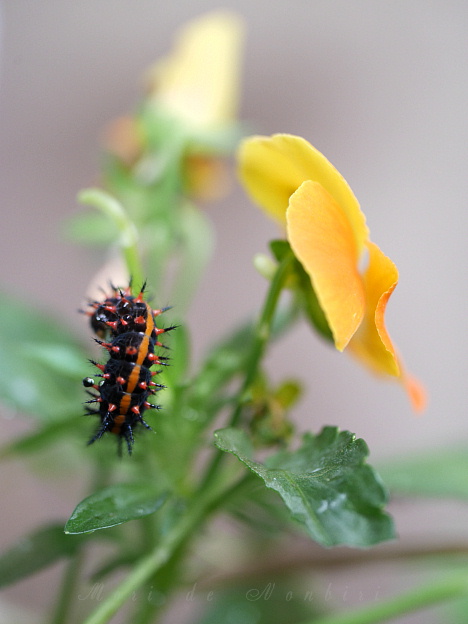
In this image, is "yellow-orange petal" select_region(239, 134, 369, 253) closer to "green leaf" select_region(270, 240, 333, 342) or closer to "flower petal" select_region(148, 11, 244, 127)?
"green leaf" select_region(270, 240, 333, 342)

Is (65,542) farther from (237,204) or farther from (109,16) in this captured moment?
(109,16)

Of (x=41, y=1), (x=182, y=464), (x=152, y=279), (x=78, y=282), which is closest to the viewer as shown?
(x=182, y=464)

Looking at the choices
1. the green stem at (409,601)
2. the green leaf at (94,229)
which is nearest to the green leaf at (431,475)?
the green stem at (409,601)

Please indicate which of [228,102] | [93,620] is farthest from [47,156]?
[93,620]

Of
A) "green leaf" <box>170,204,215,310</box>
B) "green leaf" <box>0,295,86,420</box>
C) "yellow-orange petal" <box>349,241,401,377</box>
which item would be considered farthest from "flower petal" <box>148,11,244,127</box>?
"yellow-orange petal" <box>349,241,401,377</box>

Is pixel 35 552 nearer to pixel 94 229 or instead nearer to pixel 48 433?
pixel 48 433

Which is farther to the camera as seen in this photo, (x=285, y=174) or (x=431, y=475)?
(x=431, y=475)

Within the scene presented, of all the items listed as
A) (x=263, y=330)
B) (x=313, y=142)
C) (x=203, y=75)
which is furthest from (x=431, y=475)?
(x=313, y=142)
